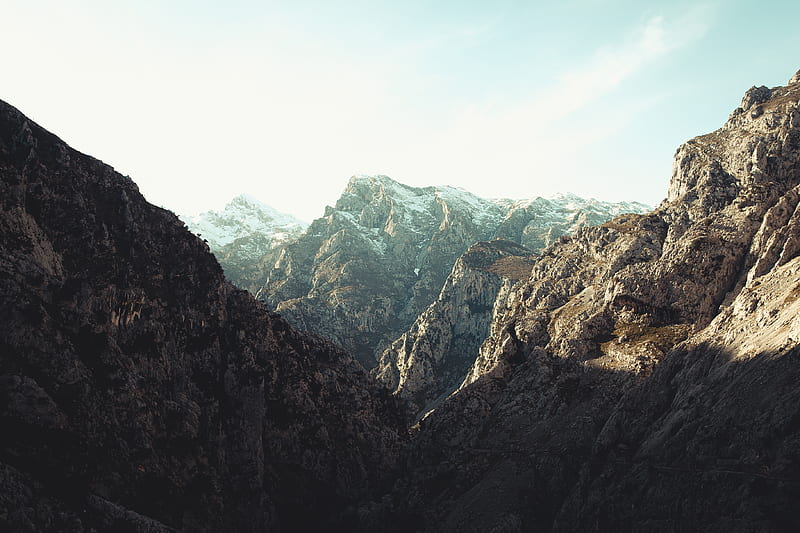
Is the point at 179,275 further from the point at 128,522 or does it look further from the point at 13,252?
the point at 128,522

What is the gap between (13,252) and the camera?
60375mm

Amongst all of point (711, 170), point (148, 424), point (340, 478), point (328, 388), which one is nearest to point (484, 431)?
point (340, 478)

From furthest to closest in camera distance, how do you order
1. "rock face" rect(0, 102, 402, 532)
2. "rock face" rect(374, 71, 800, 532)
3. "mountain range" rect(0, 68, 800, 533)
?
"rock face" rect(0, 102, 402, 532), "mountain range" rect(0, 68, 800, 533), "rock face" rect(374, 71, 800, 532)

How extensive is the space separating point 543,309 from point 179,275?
10336 cm

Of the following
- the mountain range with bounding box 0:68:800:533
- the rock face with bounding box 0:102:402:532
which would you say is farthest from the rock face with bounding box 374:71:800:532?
the rock face with bounding box 0:102:402:532

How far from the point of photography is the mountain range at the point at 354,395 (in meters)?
48.1

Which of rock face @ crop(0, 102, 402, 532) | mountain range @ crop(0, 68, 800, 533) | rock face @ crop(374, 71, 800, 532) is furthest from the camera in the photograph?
rock face @ crop(0, 102, 402, 532)

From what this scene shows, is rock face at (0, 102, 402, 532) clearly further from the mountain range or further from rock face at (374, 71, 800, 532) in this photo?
rock face at (374, 71, 800, 532)

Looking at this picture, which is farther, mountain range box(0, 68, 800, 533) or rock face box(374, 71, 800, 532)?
mountain range box(0, 68, 800, 533)

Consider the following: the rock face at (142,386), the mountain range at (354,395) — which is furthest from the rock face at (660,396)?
the rock face at (142,386)

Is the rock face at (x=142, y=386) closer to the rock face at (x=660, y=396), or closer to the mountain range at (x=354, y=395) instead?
the mountain range at (x=354, y=395)

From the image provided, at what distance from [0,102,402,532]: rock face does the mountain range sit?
1.08 ft

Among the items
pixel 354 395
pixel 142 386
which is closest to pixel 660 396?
pixel 354 395

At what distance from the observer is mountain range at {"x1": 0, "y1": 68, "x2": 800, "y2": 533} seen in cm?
4806
